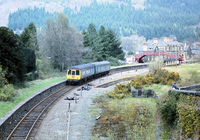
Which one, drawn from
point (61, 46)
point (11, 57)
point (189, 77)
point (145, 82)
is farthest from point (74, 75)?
point (189, 77)

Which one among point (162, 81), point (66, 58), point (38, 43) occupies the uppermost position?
point (38, 43)

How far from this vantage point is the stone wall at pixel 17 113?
14975 mm

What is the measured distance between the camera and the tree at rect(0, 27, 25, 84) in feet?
92.8

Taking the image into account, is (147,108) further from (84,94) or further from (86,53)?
(86,53)

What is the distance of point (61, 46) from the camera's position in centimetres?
4562

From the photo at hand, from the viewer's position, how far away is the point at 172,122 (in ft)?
44.5

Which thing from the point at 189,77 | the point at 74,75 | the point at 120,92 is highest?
the point at 74,75

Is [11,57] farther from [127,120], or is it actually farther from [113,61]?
[113,61]

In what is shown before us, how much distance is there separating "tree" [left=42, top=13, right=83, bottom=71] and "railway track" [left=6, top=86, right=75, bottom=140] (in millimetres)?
22687

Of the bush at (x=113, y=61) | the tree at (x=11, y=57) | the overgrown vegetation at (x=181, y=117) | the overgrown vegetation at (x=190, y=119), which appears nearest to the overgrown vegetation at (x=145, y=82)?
the overgrown vegetation at (x=181, y=117)

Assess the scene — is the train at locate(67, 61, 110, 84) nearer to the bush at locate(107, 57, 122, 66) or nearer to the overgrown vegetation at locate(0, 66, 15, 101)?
the overgrown vegetation at locate(0, 66, 15, 101)

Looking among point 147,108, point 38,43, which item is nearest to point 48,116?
point 147,108

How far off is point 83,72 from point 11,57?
32.3ft

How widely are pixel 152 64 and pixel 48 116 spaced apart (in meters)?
22.1
